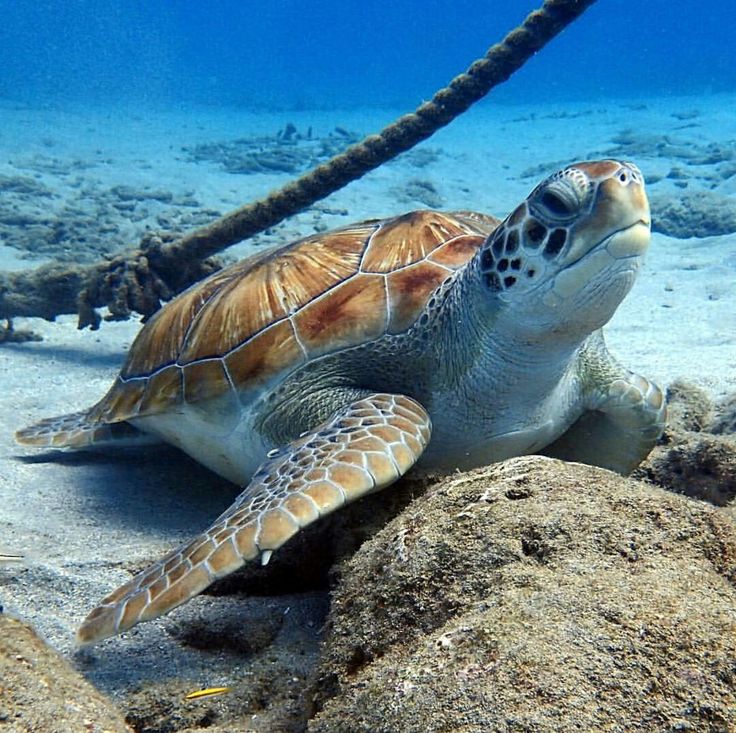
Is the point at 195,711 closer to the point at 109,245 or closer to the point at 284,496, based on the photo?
A: the point at 284,496

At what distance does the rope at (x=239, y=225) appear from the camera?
4.70 metres

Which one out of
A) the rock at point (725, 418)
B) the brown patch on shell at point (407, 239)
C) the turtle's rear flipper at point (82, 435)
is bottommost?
the turtle's rear flipper at point (82, 435)

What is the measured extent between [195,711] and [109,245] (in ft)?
29.7

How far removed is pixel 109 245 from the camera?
9.62 m

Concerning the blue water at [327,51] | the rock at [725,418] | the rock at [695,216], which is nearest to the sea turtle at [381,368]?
the rock at [725,418]

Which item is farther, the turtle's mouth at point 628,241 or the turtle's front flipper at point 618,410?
the turtle's front flipper at point 618,410

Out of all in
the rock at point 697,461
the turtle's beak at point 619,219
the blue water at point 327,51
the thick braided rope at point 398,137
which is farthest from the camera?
the blue water at point 327,51

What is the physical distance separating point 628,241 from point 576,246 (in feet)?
0.50

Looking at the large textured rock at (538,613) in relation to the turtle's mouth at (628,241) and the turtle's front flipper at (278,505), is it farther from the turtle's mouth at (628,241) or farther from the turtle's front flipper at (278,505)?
the turtle's mouth at (628,241)

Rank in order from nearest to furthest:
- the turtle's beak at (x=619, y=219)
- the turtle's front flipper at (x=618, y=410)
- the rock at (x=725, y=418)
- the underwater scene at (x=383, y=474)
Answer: the underwater scene at (x=383, y=474)
the turtle's beak at (x=619, y=219)
the turtle's front flipper at (x=618, y=410)
the rock at (x=725, y=418)

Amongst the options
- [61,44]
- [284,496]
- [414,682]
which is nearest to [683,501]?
[414,682]

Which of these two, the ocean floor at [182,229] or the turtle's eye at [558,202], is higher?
the turtle's eye at [558,202]

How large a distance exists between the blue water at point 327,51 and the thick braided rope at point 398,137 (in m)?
33.7

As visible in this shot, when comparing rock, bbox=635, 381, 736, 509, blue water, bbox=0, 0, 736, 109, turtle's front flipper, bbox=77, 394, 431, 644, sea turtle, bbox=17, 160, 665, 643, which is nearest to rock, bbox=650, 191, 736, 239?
rock, bbox=635, 381, 736, 509
